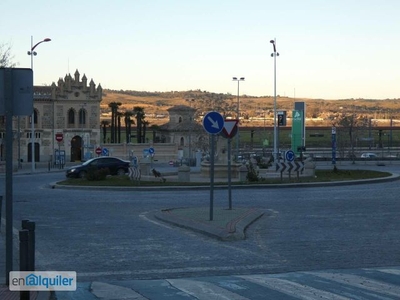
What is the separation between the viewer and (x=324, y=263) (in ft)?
46.3

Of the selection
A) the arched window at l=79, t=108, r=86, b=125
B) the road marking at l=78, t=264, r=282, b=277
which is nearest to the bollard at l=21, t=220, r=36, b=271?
the road marking at l=78, t=264, r=282, b=277

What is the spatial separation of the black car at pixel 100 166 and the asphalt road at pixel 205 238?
1770 cm

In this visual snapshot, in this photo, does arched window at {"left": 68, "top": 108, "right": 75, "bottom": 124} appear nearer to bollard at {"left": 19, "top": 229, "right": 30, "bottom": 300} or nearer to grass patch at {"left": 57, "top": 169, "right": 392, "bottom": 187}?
grass patch at {"left": 57, "top": 169, "right": 392, "bottom": 187}

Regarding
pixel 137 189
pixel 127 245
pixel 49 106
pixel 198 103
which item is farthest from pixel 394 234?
pixel 198 103

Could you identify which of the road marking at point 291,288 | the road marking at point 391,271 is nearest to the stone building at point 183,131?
the road marking at point 391,271

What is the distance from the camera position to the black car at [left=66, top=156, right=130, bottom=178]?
48.5 metres

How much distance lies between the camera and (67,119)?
92562 millimetres

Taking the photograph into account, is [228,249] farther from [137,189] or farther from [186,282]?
[137,189]

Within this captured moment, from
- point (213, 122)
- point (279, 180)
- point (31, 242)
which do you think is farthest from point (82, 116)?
point (31, 242)

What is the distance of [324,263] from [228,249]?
95.7 inches

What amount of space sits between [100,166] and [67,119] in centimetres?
4383

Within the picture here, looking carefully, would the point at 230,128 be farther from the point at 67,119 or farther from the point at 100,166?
the point at 67,119

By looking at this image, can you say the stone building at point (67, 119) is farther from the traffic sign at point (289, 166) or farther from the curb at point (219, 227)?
the curb at point (219, 227)

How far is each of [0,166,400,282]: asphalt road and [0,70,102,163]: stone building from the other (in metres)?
61.2
